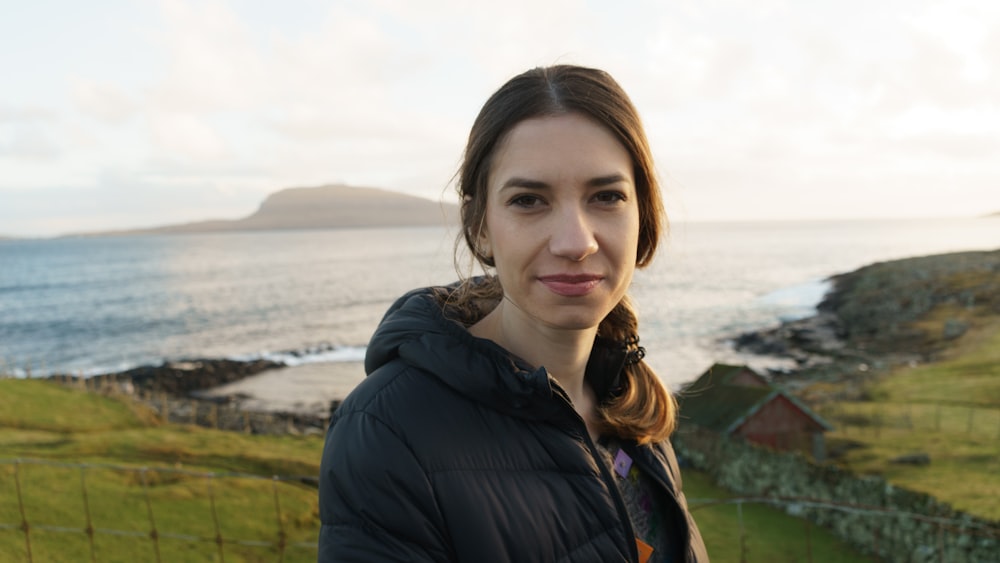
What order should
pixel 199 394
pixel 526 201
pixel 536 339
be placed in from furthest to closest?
pixel 199 394, pixel 536 339, pixel 526 201

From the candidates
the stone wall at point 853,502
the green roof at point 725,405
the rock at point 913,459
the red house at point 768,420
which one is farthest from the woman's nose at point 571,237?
the rock at point 913,459

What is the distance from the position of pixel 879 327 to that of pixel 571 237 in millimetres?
65594

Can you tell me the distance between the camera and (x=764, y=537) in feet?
46.4

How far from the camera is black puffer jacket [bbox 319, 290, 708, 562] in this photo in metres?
1.59

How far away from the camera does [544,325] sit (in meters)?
2.14

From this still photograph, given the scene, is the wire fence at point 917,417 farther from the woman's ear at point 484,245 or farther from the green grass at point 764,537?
the woman's ear at point 484,245

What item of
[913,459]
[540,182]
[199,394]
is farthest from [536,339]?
[199,394]

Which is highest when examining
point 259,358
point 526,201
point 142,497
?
point 526,201

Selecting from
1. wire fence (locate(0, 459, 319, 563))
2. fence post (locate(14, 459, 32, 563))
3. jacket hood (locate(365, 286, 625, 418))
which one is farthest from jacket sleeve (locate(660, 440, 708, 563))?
fence post (locate(14, 459, 32, 563))

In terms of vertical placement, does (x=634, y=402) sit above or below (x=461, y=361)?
below

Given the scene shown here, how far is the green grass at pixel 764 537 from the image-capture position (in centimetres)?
1302

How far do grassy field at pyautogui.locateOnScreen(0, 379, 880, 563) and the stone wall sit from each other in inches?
24.0

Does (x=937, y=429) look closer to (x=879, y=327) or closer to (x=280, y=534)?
(x=280, y=534)

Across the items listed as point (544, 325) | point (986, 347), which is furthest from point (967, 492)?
point (986, 347)
